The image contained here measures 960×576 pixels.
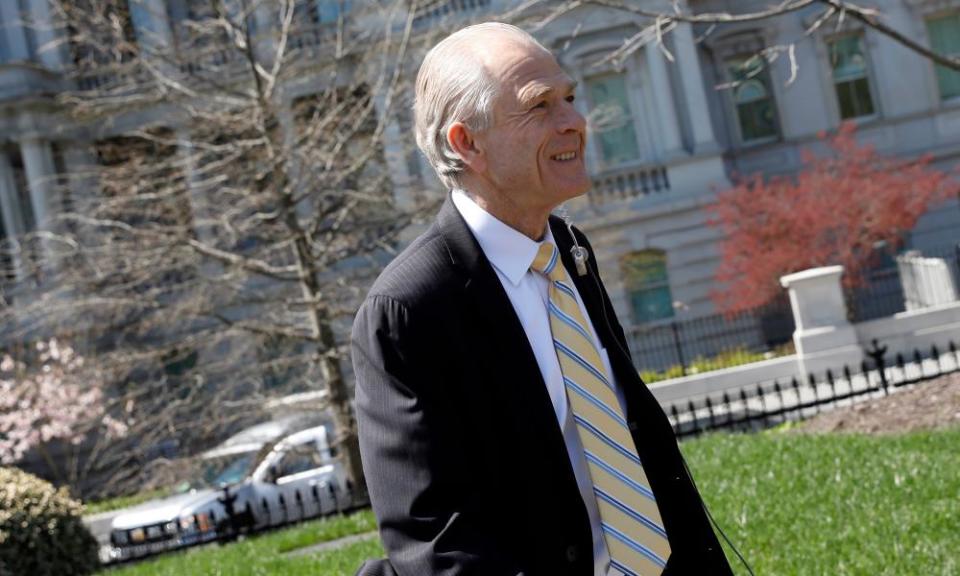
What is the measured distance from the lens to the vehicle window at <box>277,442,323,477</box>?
14.8 metres

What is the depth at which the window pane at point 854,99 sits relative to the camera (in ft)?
95.1

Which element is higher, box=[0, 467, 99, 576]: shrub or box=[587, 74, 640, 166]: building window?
box=[587, 74, 640, 166]: building window

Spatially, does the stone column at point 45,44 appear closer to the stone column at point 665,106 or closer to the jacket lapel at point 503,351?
the stone column at point 665,106

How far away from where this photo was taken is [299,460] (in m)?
16.5

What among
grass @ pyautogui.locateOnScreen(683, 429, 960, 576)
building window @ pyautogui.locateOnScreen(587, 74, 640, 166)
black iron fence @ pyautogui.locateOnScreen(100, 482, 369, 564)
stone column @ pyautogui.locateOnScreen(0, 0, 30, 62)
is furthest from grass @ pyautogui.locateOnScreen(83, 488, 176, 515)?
building window @ pyautogui.locateOnScreen(587, 74, 640, 166)

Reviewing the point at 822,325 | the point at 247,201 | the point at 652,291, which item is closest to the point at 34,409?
the point at 247,201

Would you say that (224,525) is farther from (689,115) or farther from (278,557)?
(689,115)

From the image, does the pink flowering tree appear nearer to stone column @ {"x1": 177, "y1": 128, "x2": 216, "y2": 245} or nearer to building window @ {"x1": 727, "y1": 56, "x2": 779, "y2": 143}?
stone column @ {"x1": 177, "y1": 128, "x2": 216, "y2": 245}

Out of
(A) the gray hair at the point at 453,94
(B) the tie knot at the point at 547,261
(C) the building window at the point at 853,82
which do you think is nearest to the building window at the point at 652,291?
(C) the building window at the point at 853,82

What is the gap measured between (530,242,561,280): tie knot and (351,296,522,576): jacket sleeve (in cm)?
33

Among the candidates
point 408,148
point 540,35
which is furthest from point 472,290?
point 540,35

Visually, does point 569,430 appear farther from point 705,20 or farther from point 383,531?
point 705,20

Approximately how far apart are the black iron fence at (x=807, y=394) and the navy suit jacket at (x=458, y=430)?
9730 millimetres

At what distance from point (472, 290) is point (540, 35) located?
20539 millimetres
